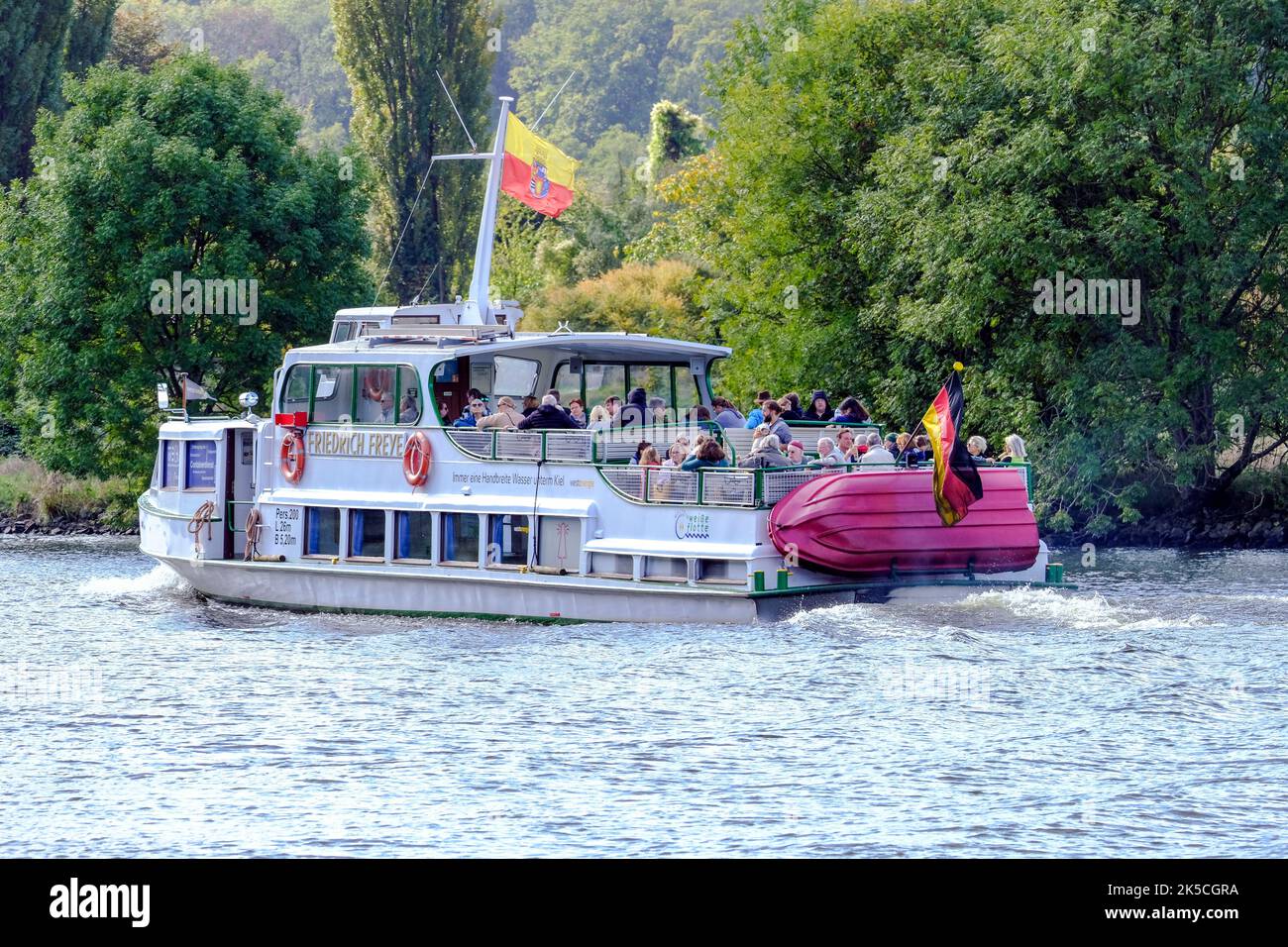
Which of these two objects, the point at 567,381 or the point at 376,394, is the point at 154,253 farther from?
the point at 567,381

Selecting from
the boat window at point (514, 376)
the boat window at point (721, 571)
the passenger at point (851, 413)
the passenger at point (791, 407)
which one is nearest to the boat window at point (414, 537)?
the boat window at point (514, 376)

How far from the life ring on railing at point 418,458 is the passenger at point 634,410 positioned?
300cm

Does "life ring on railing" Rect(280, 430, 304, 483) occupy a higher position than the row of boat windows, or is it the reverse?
"life ring on railing" Rect(280, 430, 304, 483)

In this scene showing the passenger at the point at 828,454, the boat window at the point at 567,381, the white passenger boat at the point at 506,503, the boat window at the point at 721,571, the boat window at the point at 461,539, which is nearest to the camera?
the white passenger boat at the point at 506,503

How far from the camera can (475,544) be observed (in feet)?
97.1

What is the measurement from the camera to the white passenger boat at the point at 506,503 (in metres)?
26.6

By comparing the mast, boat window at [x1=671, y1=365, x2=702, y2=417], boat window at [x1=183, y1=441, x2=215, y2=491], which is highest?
the mast

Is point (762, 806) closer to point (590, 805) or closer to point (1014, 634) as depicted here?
point (590, 805)

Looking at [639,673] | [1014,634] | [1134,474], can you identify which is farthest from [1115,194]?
[639,673]

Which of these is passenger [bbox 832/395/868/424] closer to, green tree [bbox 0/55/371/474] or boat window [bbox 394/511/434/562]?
boat window [bbox 394/511/434/562]

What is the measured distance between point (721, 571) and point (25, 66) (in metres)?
40.4

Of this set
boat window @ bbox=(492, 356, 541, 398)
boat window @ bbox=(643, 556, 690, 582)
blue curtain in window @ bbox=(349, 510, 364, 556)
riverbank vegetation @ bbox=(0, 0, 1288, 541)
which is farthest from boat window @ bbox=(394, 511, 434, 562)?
riverbank vegetation @ bbox=(0, 0, 1288, 541)

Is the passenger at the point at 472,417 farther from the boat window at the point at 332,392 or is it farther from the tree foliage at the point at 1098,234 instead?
the tree foliage at the point at 1098,234

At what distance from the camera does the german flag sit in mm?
25531
